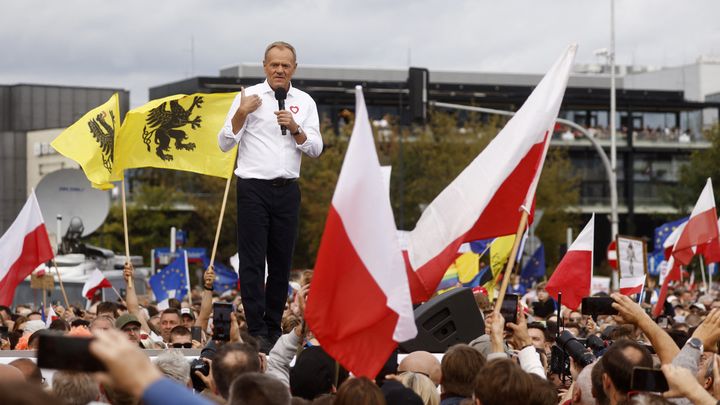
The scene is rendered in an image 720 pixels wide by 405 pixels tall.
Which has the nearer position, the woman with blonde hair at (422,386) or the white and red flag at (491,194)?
the woman with blonde hair at (422,386)

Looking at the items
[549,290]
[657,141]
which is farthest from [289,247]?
[657,141]

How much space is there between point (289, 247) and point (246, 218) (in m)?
0.41

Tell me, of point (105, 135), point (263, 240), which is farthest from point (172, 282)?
point (263, 240)

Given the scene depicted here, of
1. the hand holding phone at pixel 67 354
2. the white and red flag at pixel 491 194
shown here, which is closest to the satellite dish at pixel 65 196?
the white and red flag at pixel 491 194

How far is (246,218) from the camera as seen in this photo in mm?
9977

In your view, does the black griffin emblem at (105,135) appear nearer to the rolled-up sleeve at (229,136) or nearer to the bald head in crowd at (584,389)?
the rolled-up sleeve at (229,136)

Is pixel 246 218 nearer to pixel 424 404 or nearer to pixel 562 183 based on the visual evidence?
pixel 424 404

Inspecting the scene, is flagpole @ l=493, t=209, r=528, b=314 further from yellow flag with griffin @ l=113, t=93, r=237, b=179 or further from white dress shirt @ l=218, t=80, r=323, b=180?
yellow flag with griffin @ l=113, t=93, r=237, b=179

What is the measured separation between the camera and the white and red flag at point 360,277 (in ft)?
22.1

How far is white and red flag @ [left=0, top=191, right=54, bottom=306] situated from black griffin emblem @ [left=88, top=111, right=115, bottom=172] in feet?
8.46

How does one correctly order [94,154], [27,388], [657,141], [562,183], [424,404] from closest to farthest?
1. [27,388]
2. [424,404]
3. [94,154]
4. [562,183]
5. [657,141]

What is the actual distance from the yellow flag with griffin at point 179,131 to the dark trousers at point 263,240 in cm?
262

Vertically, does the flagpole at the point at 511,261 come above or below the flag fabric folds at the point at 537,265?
above

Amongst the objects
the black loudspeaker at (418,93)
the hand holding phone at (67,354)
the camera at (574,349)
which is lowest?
the camera at (574,349)
